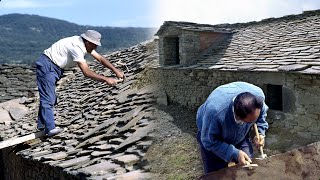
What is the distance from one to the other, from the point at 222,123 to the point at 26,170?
651 cm

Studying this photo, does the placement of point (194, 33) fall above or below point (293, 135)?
above

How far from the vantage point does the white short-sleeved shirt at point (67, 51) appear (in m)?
7.00

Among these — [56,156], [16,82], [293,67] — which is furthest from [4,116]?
[293,67]

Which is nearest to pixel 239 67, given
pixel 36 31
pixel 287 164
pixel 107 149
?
pixel 107 149

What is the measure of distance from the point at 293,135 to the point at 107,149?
3.21 meters

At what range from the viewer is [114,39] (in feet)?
278

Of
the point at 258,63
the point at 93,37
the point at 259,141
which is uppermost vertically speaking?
the point at 93,37

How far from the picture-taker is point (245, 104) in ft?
9.79

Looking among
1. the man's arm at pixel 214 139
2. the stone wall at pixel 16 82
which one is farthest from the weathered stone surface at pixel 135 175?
the stone wall at pixel 16 82

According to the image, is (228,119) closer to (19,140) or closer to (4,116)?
(19,140)

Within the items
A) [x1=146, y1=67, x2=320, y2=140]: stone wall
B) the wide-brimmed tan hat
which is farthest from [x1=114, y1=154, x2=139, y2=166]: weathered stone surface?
[x1=146, y1=67, x2=320, y2=140]: stone wall

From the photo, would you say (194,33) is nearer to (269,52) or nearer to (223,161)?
(269,52)

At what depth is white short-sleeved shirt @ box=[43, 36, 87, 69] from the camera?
7.00 metres

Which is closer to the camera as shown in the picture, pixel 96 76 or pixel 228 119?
pixel 228 119
